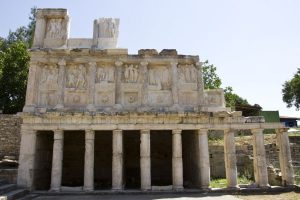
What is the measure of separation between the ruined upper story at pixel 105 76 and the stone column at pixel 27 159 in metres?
1.41

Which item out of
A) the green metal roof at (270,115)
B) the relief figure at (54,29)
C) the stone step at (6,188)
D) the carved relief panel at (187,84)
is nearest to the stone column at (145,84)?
the carved relief panel at (187,84)

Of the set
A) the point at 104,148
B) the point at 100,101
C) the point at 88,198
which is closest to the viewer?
the point at 88,198

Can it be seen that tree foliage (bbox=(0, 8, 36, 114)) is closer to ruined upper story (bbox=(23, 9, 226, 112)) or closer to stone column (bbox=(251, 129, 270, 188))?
ruined upper story (bbox=(23, 9, 226, 112))

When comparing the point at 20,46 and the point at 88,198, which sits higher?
the point at 20,46

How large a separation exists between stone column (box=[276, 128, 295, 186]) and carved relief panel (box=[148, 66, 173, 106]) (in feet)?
18.3

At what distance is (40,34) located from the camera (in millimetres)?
14312

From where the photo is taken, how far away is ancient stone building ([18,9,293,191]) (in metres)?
12.9

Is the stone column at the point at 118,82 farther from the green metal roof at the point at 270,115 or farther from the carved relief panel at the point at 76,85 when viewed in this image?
the green metal roof at the point at 270,115

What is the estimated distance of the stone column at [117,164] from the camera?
1272cm

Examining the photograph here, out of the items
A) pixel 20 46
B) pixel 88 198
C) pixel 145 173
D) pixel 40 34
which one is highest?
pixel 20 46

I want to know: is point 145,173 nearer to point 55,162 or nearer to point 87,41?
point 55,162

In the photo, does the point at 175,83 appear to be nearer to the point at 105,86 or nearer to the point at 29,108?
the point at 105,86

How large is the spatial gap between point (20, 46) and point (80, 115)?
48.7 ft

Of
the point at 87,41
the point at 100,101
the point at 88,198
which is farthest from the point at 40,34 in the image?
the point at 88,198
